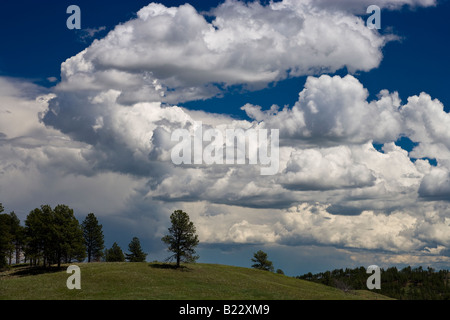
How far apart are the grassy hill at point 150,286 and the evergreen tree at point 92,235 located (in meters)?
30.3

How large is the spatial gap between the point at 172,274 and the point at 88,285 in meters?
17.7

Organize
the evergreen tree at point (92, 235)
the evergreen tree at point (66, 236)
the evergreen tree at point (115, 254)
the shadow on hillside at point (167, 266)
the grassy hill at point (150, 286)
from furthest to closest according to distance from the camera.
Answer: the evergreen tree at point (115, 254), the evergreen tree at point (92, 235), the evergreen tree at point (66, 236), the shadow on hillside at point (167, 266), the grassy hill at point (150, 286)

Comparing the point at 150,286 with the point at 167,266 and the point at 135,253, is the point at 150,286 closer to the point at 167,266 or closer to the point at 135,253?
the point at 167,266

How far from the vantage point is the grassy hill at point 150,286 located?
52719 mm

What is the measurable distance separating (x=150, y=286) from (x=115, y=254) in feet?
244

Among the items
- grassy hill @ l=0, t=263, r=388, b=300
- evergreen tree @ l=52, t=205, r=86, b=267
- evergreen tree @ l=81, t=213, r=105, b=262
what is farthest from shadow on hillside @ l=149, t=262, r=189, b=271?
evergreen tree @ l=81, t=213, r=105, b=262

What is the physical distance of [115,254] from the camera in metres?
133

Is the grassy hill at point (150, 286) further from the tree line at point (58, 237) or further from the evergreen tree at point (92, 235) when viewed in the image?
the evergreen tree at point (92, 235)

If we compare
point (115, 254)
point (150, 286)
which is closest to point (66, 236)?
point (150, 286)

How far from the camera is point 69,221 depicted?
88625 millimetres

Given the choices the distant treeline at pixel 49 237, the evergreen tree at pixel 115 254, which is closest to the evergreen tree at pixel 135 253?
the evergreen tree at pixel 115 254
